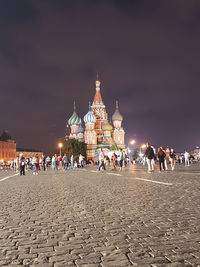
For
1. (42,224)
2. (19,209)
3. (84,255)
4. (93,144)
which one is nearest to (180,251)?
(84,255)

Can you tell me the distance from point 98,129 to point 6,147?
150 ft

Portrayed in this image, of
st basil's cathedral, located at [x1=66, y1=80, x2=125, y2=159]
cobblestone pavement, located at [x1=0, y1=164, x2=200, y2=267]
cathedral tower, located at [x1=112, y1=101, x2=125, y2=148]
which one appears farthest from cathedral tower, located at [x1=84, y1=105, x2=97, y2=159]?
cobblestone pavement, located at [x1=0, y1=164, x2=200, y2=267]

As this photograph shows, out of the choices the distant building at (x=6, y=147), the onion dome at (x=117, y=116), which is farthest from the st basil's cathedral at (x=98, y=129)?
the distant building at (x=6, y=147)

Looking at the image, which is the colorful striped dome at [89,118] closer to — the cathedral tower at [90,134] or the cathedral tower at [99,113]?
the cathedral tower at [90,134]

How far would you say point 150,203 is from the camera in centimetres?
696

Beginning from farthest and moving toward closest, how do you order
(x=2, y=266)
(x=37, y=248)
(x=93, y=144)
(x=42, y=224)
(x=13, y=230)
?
(x=93, y=144)
(x=42, y=224)
(x=13, y=230)
(x=37, y=248)
(x=2, y=266)

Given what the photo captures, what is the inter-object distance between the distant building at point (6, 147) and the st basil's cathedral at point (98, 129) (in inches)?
1218

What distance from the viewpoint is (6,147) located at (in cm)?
14638

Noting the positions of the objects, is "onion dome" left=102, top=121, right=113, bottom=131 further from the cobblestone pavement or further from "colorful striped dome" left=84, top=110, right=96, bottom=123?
the cobblestone pavement

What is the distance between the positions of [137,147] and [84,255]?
131328mm

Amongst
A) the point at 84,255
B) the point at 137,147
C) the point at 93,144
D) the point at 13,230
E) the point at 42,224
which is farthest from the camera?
the point at 137,147

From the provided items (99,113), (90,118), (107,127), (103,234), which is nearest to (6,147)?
(90,118)

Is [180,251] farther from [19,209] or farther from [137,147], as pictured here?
[137,147]

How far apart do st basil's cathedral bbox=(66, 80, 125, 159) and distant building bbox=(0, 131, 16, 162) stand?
30947 mm
